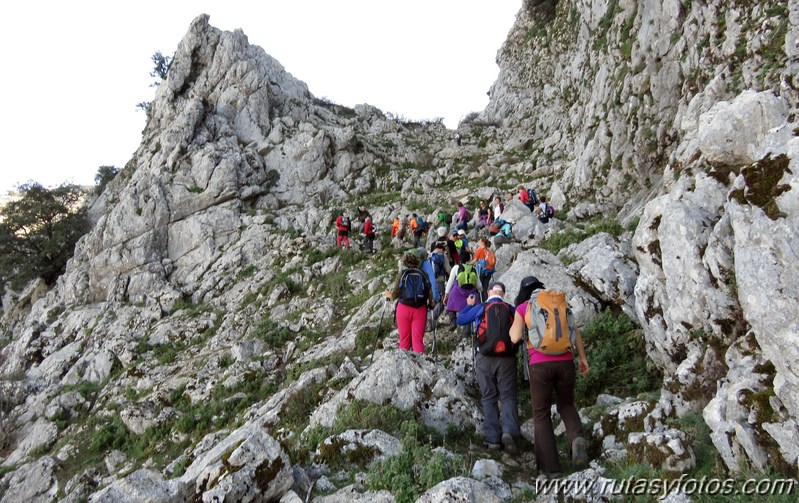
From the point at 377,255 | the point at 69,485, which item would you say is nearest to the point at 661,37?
the point at 377,255

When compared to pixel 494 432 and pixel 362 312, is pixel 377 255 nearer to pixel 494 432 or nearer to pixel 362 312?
pixel 362 312

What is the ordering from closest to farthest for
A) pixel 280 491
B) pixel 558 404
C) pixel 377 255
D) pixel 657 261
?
pixel 280 491 → pixel 558 404 → pixel 657 261 → pixel 377 255

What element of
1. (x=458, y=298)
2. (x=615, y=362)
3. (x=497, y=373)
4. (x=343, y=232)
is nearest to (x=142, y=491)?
(x=497, y=373)

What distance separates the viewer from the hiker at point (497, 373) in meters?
6.22

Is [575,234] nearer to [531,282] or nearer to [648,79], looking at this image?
[531,282]

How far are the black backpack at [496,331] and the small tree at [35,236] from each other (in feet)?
119

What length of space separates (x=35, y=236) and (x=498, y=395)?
38.5 meters

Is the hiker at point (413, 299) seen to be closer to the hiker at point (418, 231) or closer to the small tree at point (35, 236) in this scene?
the hiker at point (418, 231)

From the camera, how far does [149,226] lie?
28.1 metres

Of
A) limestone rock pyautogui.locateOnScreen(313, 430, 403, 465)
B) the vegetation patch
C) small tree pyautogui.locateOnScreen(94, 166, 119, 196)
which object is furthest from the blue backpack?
small tree pyautogui.locateOnScreen(94, 166, 119, 196)

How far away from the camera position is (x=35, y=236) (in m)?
32.0

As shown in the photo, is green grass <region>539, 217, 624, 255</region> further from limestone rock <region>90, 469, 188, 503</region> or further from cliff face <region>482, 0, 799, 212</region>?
limestone rock <region>90, 469, 188, 503</region>

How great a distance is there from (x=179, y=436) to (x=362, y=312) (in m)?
6.63

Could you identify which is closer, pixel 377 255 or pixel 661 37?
pixel 661 37
